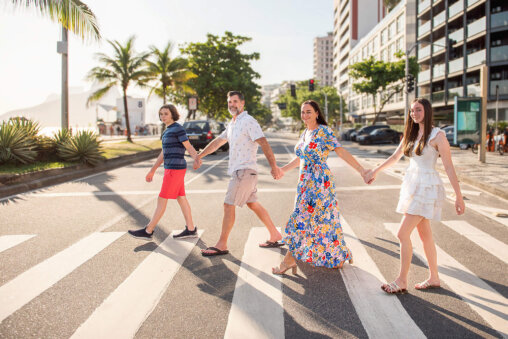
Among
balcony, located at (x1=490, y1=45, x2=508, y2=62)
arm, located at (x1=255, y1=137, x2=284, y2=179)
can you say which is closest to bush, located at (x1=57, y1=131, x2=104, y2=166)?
arm, located at (x1=255, y1=137, x2=284, y2=179)

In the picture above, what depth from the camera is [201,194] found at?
9.03 meters

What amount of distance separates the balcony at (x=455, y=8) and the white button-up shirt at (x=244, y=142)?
128ft

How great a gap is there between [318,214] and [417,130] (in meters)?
1.20

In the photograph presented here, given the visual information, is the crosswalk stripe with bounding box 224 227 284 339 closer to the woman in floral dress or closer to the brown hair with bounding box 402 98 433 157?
the woman in floral dress

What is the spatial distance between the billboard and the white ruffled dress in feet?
44.4

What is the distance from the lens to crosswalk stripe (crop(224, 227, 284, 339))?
291cm

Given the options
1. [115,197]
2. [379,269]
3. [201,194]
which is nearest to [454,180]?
[379,269]

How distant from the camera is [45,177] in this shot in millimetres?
10922

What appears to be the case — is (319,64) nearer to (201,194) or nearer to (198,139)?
(198,139)

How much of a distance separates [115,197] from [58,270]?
455 cm

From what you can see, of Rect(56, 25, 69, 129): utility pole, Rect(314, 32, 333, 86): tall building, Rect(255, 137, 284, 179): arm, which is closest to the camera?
Rect(255, 137, 284, 179): arm

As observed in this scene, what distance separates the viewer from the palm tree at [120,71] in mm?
27156

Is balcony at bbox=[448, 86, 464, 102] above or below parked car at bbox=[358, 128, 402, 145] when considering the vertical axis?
above

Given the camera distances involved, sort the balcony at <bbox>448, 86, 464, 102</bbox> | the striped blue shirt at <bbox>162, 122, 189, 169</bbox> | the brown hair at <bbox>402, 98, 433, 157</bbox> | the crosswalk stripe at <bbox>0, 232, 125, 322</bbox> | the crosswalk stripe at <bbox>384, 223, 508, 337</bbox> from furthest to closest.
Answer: the balcony at <bbox>448, 86, 464, 102</bbox>, the striped blue shirt at <bbox>162, 122, 189, 169</bbox>, the brown hair at <bbox>402, 98, 433, 157</bbox>, the crosswalk stripe at <bbox>0, 232, 125, 322</bbox>, the crosswalk stripe at <bbox>384, 223, 508, 337</bbox>
